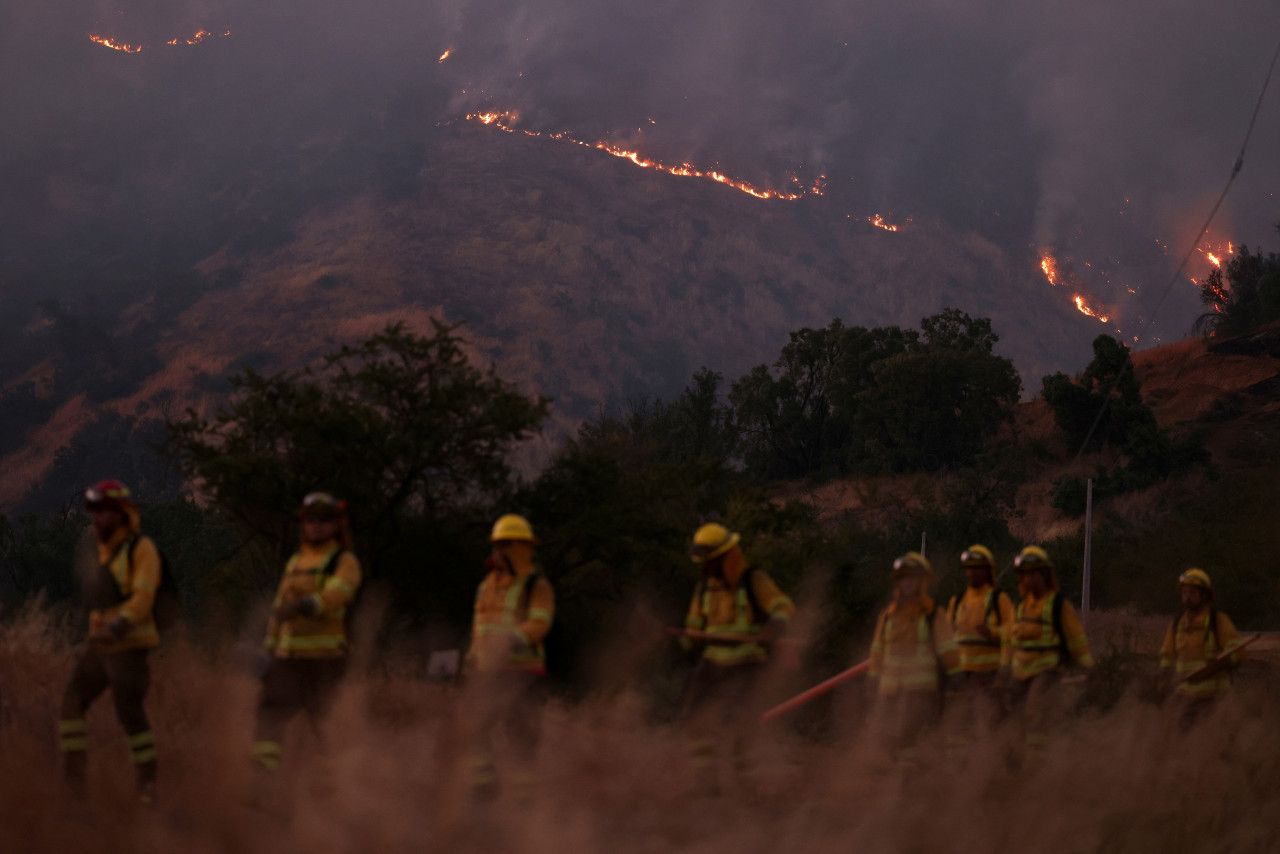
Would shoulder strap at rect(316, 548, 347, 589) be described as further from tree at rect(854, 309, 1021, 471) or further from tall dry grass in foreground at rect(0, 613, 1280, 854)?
tree at rect(854, 309, 1021, 471)

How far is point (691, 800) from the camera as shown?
7.38m

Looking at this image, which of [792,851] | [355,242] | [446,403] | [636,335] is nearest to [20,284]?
[355,242]

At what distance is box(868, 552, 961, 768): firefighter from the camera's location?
27.3 ft

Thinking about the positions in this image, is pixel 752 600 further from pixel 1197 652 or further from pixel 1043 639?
pixel 1197 652

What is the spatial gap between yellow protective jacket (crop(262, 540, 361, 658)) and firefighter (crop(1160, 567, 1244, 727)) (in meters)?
7.84

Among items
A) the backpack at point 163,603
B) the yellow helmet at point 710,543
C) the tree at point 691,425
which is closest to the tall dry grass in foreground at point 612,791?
the backpack at point 163,603

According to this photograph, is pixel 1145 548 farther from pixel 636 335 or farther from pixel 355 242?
pixel 355 242

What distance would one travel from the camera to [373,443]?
15188 millimetres

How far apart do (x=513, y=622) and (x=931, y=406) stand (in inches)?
2613

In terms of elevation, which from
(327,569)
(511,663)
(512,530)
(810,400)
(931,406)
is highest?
(810,400)

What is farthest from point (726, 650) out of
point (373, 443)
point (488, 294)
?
point (488, 294)

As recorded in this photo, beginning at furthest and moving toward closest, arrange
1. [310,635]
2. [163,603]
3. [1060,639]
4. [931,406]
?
[931,406]
[1060,639]
[310,635]
[163,603]

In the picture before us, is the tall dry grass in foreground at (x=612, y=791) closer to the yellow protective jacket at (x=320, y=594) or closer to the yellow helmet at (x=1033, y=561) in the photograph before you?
the yellow protective jacket at (x=320, y=594)

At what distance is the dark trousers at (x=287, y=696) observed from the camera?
6418 mm
